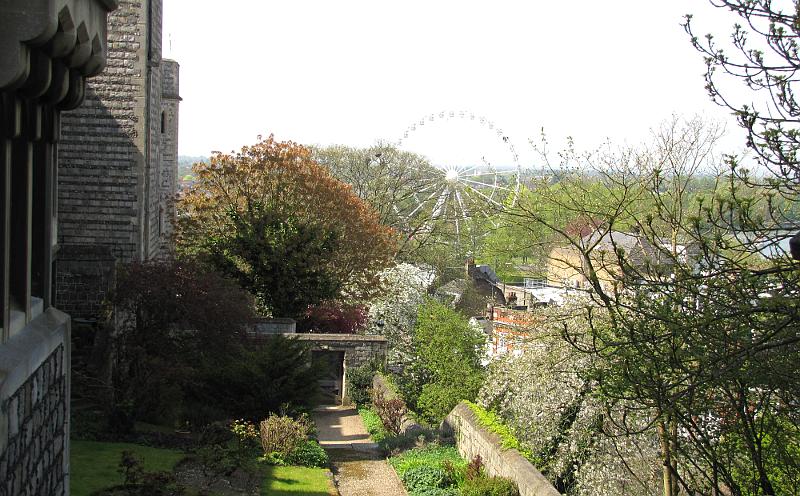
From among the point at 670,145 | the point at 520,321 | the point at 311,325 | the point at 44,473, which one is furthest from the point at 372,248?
the point at 44,473

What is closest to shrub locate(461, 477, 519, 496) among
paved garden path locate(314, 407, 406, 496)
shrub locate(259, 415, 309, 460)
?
paved garden path locate(314, 407, 406, 496)

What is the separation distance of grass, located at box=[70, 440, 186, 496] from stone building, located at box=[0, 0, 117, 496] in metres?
4.20

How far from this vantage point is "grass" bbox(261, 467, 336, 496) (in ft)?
41.1

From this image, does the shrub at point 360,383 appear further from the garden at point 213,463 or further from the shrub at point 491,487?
the shrub at point 491,487

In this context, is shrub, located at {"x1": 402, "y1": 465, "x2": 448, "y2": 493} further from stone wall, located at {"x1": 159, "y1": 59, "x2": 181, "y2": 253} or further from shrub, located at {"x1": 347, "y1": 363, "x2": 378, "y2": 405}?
stone wall, located at {"x1": 159, "y1": 59, "x2": 181, "y2": 253}

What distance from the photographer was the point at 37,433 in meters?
5.32

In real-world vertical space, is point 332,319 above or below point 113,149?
below

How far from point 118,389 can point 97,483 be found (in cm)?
365

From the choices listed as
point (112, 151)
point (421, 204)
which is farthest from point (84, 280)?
point (421, 204)

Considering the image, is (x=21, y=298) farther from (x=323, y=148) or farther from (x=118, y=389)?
(x=323, y=148)

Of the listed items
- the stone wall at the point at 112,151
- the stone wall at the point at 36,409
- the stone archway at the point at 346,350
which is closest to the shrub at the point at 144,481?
the stone wall at the point at 36,409

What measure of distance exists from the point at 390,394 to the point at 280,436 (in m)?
5.28

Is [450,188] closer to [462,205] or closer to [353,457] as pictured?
[462,205]

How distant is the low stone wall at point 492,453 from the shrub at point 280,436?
2.87 meters
